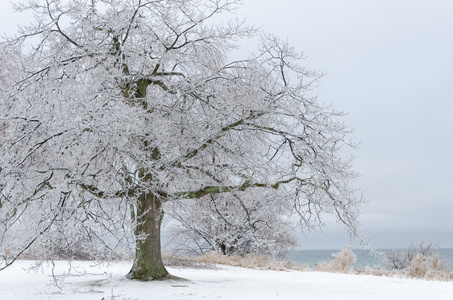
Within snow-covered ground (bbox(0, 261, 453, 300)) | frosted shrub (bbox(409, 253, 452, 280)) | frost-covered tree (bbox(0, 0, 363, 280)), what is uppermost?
frost-covered tree (bbox(0, 0, 363, 280))

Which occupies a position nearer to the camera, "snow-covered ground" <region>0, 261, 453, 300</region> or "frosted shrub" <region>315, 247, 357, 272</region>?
"snow-covered ground" <region>0, 261, 453, 300</region>

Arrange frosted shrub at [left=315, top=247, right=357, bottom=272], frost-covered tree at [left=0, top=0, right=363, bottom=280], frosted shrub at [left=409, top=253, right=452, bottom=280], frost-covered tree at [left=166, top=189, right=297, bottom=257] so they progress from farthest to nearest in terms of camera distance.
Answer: frosted shrub at [left=315, top=247, right=357, bottom=272], frosted shrub at [left=409, top=253, right=452, bottom=280], frost-covered tree at [left=166, top=189, right=297, bottom=257], frost-covered tree at [left=0, top=0, right=363, bottom=280]

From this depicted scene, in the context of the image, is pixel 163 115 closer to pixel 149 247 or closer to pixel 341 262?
pixel 149 247

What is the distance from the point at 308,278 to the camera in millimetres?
12648

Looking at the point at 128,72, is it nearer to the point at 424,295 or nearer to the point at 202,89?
the point at 202,89

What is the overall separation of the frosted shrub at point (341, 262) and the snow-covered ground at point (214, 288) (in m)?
3.51

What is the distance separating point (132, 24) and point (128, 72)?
1.03 meters

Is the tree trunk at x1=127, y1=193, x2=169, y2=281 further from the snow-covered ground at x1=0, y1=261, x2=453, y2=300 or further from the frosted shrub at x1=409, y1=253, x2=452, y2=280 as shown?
the frosted shrub at x1=409, y1=253, x2=452, y2=280

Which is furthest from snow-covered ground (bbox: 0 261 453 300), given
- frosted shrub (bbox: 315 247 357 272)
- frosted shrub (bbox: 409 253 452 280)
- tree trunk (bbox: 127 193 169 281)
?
frosted shrub (bbox: 315 247 357 272)

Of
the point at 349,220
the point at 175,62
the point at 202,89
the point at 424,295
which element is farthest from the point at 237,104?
the point at 424,295

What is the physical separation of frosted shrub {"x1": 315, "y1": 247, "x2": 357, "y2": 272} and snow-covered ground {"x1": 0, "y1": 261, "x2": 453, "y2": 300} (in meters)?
3.51

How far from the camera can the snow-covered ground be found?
8773 mm

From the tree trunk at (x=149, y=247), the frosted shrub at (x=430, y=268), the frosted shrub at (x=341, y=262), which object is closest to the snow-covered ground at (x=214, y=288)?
the tree trunk at (x=149, y=247)

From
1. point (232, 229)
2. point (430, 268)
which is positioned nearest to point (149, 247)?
point (232, 229)
